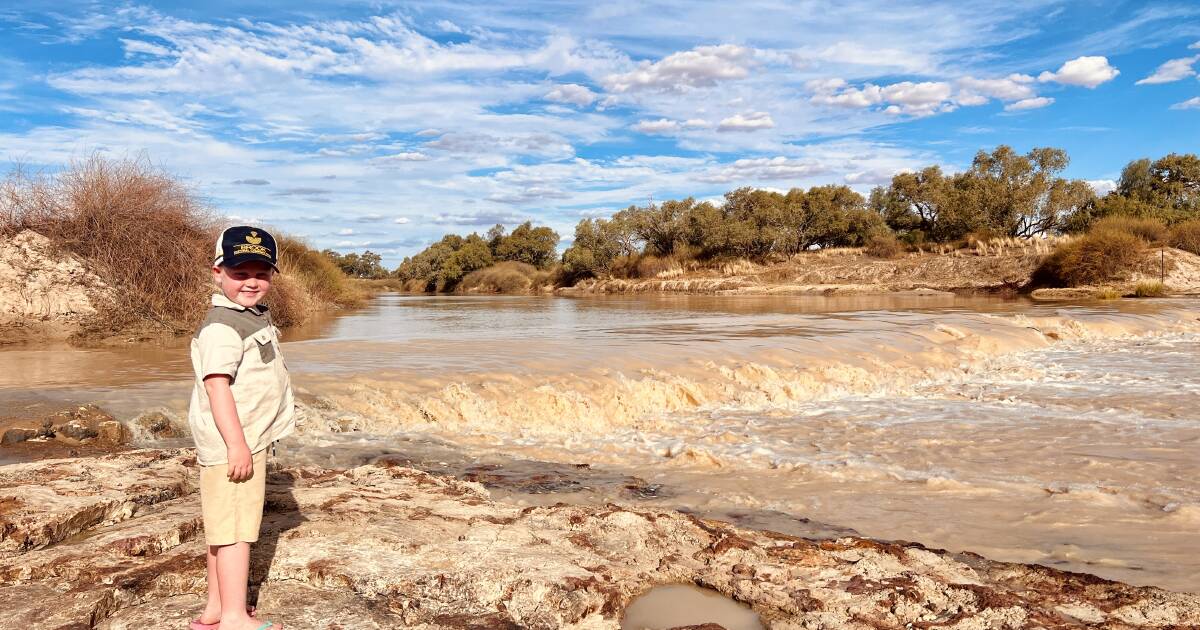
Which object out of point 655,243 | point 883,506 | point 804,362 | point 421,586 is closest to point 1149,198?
point 655,243

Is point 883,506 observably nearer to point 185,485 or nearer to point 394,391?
point 185,485

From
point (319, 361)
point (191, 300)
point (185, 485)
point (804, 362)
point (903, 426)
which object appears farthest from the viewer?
point (191, 300)

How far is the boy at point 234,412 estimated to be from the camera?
2480 mm

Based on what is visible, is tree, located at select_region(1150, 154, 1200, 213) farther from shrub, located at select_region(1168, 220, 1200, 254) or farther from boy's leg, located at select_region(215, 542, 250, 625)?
boy's leg, located at select_region(215, 542, 250, 625)

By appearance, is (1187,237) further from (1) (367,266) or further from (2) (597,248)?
(1) (367,266)

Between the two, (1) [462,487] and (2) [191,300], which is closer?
(1) [462,487]

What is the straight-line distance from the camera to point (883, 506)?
186 inches

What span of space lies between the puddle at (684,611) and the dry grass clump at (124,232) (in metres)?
13.3

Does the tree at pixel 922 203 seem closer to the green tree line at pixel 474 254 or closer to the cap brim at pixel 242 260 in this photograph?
the green tree line at pixel 474 254

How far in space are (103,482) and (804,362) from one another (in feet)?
27.9

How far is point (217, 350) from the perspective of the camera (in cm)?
247

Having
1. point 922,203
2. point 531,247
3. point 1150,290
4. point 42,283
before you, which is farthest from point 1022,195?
point 42,283

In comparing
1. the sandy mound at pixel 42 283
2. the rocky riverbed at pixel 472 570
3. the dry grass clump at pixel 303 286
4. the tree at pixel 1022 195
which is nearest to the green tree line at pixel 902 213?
the tree at pixel 1022 195

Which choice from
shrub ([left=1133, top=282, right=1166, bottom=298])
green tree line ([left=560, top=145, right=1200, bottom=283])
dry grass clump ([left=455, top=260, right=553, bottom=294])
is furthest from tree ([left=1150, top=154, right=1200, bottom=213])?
dry grass clump ([left=455, top=260, right=553, bottom=294])
